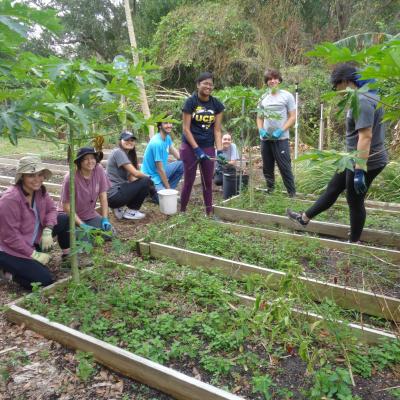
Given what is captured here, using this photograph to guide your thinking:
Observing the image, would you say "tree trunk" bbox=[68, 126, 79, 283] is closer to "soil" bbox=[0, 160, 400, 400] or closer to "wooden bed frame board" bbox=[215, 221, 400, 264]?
"soil" bbox=[0, 160, 400, 400]

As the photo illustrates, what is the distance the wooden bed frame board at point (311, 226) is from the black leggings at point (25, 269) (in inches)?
93.3

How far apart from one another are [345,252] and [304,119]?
23.4 ft

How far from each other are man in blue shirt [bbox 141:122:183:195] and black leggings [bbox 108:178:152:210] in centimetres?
45

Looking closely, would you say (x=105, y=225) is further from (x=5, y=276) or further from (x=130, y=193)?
(x=5, y=276)

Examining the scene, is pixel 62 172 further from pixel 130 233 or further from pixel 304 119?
pixel 304 119

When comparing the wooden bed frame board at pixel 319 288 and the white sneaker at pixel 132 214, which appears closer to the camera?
the wooden bed frame board at pixel 319 288

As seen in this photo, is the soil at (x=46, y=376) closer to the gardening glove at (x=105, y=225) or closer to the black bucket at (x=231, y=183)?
the gardening glove at (x=105, y=225)

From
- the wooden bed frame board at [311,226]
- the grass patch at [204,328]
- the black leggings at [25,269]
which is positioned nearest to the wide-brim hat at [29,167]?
the black leggings at [25,269]

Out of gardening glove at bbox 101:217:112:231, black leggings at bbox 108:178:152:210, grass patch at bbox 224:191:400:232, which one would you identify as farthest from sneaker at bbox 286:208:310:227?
gardening glove at bbox 101:217:112:231

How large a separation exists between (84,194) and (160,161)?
5.36 feet

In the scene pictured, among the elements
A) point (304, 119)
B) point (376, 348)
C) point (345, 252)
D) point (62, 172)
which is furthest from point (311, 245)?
point (304, 119)

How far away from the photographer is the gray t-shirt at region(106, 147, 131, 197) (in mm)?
4836

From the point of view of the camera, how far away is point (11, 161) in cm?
852

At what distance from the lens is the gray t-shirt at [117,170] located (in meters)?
4.84
